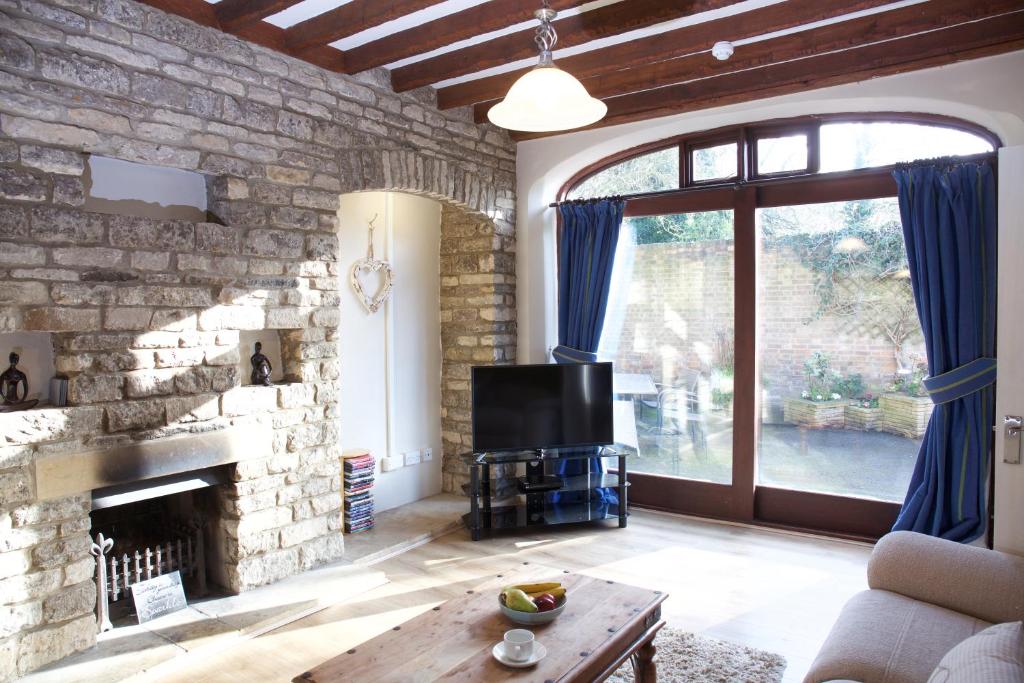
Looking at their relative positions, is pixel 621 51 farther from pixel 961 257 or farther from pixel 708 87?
pixel 961 257

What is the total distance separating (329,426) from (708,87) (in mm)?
3084

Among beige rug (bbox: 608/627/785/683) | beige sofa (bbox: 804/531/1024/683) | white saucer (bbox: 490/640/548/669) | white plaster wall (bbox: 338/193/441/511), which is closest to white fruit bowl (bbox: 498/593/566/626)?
white saucer (bbox: 490/640/548/669)

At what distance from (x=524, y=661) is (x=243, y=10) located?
2.98m

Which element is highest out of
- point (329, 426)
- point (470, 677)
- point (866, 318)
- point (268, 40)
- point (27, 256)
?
point (268, 40)

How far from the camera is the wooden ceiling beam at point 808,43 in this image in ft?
10.8

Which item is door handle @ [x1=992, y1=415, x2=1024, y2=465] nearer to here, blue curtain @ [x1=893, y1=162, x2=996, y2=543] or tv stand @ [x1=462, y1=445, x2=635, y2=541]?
blue curtain @ [x1=893, y1=162, x2=996, y2=543]

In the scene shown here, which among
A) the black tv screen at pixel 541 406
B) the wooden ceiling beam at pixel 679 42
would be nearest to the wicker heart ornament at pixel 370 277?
the black tv screen at pixel 541 406

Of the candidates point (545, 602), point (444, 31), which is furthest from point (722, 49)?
point (545, 602)

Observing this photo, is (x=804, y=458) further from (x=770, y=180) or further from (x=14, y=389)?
(x=14, y=389)

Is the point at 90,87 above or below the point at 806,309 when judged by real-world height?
above

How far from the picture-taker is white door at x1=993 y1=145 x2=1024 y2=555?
127 inches

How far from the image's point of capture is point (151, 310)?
3.17m

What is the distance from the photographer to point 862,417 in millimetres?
4359

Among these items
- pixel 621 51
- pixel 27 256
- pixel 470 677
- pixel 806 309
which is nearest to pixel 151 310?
pixel 27 256
